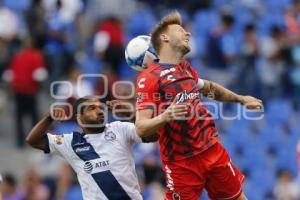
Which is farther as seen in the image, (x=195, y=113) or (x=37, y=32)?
(x=37, y=32)

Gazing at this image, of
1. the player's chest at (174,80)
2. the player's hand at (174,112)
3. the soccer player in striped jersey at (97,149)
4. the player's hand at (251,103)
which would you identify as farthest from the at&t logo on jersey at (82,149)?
the player's hand at (251,103)

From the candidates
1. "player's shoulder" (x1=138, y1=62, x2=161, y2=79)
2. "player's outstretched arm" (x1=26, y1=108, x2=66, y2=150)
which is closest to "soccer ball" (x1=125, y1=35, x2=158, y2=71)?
"player's shoulder" (x1=138, y1=62, x2=161, y2=79)

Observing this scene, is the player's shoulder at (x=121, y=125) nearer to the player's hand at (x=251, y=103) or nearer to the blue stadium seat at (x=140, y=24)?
the player's hand at (x=251, y=103)

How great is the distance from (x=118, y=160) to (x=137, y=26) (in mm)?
9572

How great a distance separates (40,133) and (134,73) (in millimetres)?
8322

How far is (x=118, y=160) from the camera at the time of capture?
10500mm

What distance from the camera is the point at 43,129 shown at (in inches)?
418

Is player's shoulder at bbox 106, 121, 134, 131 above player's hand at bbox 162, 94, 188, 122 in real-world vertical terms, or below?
below

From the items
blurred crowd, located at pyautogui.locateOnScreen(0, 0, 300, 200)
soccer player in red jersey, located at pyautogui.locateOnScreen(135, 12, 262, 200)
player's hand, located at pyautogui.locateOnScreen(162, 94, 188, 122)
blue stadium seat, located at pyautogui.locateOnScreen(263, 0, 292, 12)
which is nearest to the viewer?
player's hand, located at pyautogui.locateOnScreen(162, 94, 188, 122)

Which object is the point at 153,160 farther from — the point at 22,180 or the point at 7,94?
the point at 7,94

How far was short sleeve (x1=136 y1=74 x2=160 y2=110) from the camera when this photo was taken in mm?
10062

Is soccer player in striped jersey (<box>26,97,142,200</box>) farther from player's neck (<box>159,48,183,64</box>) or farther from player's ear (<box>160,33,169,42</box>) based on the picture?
player's ear (<box>160,33,169,42</box>)

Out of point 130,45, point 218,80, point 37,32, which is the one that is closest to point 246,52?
point 218,80

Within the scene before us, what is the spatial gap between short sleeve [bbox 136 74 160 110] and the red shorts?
A: 0.62 m
